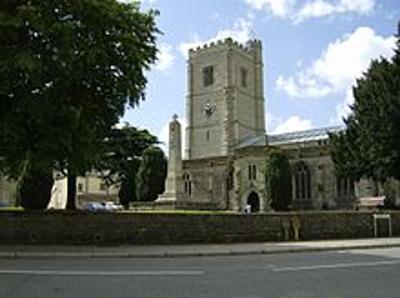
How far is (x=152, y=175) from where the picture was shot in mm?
44531

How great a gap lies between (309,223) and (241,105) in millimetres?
65895

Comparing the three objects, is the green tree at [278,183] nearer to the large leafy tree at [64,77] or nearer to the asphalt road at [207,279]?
the large leafy tree at [64,77]

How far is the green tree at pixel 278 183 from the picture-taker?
55.0 m

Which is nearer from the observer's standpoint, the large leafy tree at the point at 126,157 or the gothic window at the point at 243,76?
the large leafy tree at the point at 126,157

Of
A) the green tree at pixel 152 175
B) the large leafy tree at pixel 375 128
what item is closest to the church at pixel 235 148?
the green tree at pixel 152 175

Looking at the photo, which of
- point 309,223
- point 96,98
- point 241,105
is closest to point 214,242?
point 309,223

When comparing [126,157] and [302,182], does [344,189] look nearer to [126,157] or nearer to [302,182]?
[302,182]

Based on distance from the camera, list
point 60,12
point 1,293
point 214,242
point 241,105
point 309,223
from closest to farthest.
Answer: point 1,293 → point 60,12 → point 214,242 → point 309,223 → point 241,105

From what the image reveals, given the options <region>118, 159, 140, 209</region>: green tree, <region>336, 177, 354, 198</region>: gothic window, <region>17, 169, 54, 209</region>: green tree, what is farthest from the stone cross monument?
<region>336, 177, 354, 198</region>: gothic window

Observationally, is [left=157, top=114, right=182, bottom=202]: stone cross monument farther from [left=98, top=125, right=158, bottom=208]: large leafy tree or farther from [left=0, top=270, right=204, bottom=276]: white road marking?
[left=0, top=270, right=204, bottom=276]: white road marking

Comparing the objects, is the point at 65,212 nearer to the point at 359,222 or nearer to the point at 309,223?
the point at 309,223

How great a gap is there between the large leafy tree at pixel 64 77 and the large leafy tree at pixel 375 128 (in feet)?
83.0

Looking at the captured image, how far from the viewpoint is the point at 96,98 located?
23.0 m

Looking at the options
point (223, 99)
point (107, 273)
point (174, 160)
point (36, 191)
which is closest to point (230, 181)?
point (223, 99)
